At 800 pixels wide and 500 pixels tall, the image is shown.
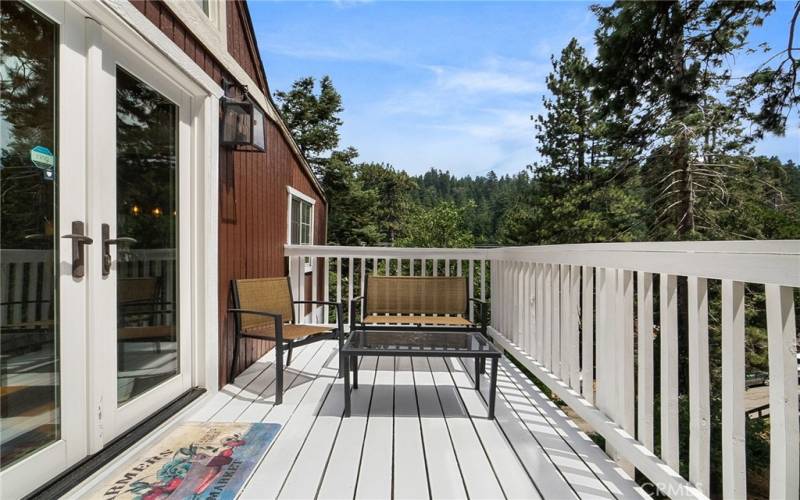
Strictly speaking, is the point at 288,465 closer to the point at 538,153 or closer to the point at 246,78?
the point at 246,78

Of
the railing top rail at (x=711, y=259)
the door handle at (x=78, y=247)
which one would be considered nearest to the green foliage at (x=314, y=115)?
the door handle at (x=78, y=247)

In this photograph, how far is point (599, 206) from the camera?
1552 centimetres

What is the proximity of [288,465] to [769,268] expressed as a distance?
73.7 inches

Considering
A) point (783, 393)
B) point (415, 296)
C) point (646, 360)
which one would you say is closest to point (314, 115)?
point (415, 296)

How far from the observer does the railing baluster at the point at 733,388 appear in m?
1.25

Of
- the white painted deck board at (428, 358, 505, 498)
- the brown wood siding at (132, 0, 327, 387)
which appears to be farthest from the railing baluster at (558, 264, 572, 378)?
the brown wood siding at (132, 0, 327, 387)

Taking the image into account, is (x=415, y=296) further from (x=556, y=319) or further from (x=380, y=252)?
(x=556, y=319)

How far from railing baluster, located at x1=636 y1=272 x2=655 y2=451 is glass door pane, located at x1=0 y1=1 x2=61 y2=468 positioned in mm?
2244

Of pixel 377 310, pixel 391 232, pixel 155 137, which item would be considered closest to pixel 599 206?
pixel 377 310

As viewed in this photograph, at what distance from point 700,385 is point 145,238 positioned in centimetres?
247

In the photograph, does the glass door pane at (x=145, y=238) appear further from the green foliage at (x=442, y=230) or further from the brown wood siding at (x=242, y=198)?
the green foliage at (x=442, y=230)

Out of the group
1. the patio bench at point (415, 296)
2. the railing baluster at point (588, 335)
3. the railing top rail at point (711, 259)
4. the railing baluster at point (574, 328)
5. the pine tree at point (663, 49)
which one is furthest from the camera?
the pine tree at point (663, 49)

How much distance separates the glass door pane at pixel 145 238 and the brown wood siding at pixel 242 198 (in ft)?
1.38

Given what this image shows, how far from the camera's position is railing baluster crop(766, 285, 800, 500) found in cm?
109
